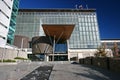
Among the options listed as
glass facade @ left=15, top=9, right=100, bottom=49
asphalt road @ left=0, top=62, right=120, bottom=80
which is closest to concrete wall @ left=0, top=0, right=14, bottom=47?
asphalt road @ left=0, top=62, right=120, bottom=80

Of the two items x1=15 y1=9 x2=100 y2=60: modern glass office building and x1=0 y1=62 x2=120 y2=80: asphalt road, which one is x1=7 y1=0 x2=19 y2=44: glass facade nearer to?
x1=15 y1=9 x2=100 y2=60: modern glass office building

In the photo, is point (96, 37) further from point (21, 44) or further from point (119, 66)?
point (119, 66)

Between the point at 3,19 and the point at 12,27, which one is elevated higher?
the point at 12,27

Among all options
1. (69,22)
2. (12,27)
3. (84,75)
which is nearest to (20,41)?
(12,27)

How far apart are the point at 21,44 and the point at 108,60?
159ft

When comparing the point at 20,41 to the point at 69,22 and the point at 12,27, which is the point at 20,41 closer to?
the point at 12,27

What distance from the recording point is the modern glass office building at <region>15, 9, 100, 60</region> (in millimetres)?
64812

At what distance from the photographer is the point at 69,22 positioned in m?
69.7

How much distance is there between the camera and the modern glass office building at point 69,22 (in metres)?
64.8

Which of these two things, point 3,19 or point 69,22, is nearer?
point 3,19

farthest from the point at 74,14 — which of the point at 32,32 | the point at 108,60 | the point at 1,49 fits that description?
the point at 108,60

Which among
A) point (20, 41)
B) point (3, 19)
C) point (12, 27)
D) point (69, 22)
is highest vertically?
point (69, 22)

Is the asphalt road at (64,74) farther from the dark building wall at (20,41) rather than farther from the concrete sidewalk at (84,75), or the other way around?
the dark building wall at (20,41)

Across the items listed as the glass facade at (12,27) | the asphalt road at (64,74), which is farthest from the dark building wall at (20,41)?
the asphalt road at (64,74)
